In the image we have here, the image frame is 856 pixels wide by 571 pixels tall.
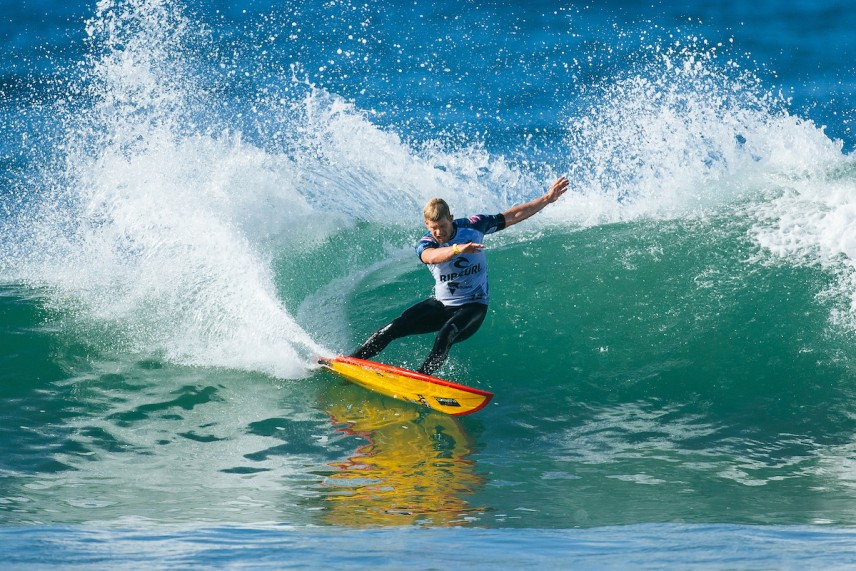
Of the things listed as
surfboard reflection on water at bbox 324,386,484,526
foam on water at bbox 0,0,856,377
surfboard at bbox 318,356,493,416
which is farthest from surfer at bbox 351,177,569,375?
foam on water at bbox 0,0,856,377

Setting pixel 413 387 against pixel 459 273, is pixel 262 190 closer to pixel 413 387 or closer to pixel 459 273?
pixel 459 273

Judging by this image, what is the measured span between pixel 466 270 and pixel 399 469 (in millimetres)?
1938

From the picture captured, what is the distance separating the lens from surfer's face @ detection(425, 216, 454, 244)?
658cm

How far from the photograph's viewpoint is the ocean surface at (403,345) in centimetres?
432

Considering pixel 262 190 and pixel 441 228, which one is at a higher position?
pixel 262 190

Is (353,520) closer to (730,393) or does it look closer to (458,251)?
(458,251)

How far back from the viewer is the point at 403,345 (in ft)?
26.2

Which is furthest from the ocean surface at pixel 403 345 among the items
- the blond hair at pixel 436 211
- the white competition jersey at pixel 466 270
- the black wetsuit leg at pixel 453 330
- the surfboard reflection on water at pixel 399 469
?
the blond hair at pixel 436 211

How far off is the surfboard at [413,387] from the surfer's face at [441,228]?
1013 millimetres

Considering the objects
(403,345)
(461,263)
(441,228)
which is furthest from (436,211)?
(403,345)

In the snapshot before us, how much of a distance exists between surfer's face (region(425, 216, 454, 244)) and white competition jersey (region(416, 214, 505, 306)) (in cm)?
10

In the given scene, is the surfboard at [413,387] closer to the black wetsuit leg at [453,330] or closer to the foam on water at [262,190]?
the black wetsuit leg at [453,330]

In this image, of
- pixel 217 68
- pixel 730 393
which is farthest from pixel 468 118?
pixel 730 393

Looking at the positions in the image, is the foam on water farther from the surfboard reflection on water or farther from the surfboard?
the surfboard reflection on water
